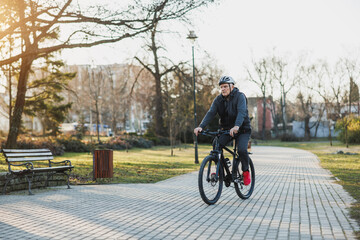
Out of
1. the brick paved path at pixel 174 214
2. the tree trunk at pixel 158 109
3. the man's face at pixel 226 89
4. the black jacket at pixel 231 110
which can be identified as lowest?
the brick paved path at pixel 174 214

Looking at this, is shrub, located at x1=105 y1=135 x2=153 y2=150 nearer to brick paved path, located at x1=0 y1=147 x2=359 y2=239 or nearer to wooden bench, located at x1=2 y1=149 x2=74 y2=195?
wooden bench, located at x1=2 y1=149 x2=74 y2=195

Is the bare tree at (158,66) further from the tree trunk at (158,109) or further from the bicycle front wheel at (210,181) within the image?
the bicycle front wheel at (210,181)

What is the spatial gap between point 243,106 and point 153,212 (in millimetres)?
2206

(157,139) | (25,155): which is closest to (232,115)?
(25,155)

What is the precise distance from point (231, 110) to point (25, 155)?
188 inches

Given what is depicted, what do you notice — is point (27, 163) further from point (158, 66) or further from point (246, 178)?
point (158, 66)

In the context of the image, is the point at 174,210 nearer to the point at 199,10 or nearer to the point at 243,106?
the point at 243,106

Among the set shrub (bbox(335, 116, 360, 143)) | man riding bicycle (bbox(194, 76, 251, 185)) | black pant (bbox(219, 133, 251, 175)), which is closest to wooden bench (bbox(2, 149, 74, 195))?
man riding bicycle (bbox(194, 76, 251, 185))

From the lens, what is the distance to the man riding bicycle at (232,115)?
6.88m

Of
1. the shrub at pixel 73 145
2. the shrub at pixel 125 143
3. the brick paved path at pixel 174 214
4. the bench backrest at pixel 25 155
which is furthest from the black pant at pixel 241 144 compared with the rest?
the shrub at pixel 125 143

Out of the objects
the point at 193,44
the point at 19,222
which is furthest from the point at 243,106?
the point at 193,44

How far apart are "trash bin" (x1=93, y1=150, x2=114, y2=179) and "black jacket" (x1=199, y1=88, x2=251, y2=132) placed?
15.0 ft

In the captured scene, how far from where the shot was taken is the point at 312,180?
34.7 feet

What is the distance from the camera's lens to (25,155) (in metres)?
9.06
